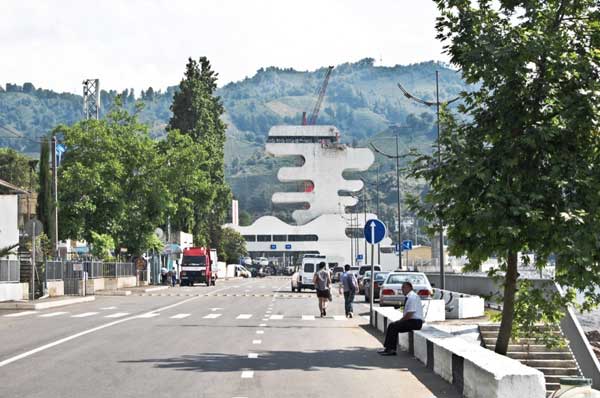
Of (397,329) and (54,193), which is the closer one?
(397,329)

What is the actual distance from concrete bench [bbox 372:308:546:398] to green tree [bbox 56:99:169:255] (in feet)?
166

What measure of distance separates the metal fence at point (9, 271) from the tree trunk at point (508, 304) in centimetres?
2900

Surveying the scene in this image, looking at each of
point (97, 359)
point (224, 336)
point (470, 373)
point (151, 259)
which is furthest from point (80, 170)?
point (470, 373)

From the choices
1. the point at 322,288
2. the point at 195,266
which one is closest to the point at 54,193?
the point at 322,288

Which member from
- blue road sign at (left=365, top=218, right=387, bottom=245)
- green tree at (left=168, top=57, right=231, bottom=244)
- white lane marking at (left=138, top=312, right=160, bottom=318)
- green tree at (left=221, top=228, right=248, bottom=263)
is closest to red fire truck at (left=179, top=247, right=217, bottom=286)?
green tree at (left=168, top=57, right=231, bottom=244)

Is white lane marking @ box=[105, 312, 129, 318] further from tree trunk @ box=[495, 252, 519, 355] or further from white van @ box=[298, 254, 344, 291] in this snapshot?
white van @ box=[298, 254, 344, 291]

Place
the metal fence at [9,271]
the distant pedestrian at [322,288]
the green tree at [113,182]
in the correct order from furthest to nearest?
the green tree at [113,182]
the metal fence at [9,271]
the distant pedestrian at [322,288]

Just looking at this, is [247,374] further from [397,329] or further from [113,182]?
[113,182]

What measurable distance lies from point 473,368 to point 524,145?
642cm

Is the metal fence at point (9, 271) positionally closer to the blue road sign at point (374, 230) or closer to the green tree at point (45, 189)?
the green tree at point (45, 189)

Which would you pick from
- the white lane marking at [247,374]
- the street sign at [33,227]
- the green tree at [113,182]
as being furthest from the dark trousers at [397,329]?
the green tree at [113,182]

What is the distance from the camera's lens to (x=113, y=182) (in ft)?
231

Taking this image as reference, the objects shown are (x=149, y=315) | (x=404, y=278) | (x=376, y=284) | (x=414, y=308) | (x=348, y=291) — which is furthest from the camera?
(x=376, y=284)

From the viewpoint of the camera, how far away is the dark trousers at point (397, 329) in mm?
20094
